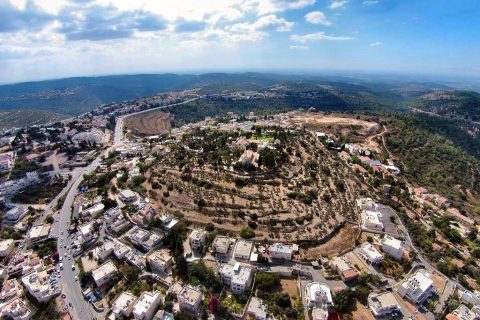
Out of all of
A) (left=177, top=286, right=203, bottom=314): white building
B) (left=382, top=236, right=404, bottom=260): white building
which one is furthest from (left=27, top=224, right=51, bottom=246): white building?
(left=382, top=236, right=404, bottom=260): white building

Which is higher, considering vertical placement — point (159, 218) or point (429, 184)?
point (159, 218)

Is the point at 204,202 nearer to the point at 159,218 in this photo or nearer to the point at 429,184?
the point at 159,218

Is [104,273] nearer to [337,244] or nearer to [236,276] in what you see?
[236,276]

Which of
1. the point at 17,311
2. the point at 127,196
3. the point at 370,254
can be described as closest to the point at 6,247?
the point at 17,311

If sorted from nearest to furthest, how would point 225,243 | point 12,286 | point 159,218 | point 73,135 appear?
point 12,286 < point 225,243 < point 159,218 < point 73,135

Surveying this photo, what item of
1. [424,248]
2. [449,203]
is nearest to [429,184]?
[449,203]

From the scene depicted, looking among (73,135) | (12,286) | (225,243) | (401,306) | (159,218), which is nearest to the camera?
(401,306)

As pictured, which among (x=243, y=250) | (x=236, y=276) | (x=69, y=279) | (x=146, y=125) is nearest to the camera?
(x=236, y=276)
